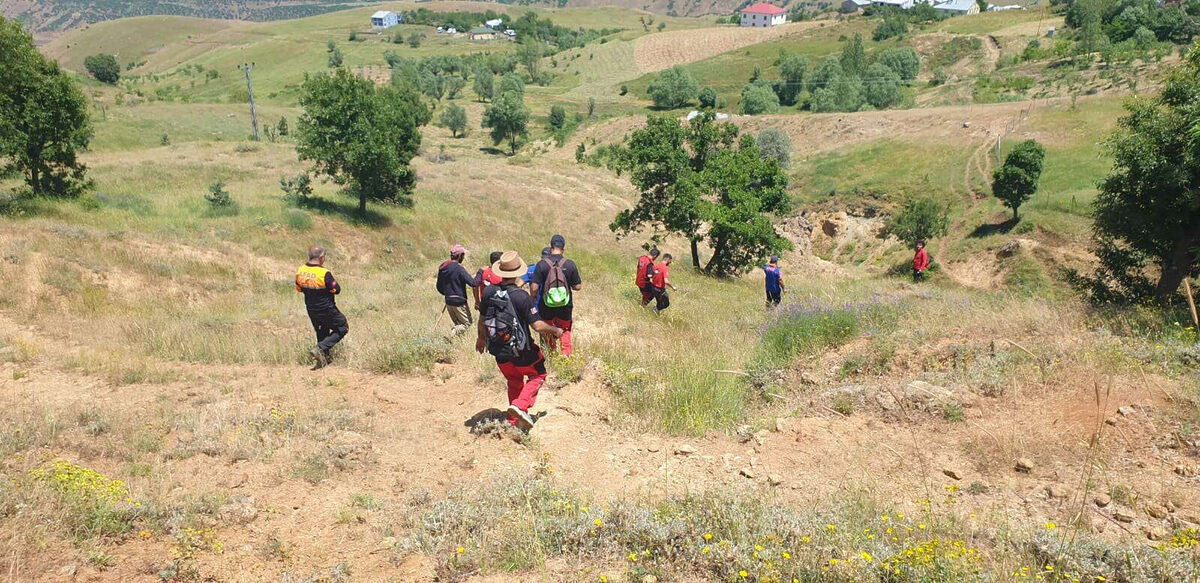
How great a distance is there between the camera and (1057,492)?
4902mm

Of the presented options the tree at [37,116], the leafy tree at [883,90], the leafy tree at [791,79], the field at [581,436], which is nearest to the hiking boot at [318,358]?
the field at [581,436]

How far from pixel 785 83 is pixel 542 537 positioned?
299ft

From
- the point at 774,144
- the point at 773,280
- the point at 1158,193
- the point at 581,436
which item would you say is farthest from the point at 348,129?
the point at 774,144

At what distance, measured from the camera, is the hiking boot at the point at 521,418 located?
20.2 feet

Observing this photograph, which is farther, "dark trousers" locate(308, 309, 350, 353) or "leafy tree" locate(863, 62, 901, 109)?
"leafy tree" locate(863, 62, 901, 109)

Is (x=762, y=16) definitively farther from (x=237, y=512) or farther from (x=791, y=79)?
(x=237, y=512)

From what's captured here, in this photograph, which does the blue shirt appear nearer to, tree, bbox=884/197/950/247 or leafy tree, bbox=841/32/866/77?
tree, bbox=884/197/950/247

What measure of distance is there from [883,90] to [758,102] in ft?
43.7

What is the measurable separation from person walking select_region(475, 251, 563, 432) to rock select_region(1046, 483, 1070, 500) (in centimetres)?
444

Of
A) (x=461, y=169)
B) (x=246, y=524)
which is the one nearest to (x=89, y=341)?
(x=246, y=524)

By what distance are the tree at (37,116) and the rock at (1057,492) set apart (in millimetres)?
23588

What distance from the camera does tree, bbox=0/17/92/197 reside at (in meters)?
17.1

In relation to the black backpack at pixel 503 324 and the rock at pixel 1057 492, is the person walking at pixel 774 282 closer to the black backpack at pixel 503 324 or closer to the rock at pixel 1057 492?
the rock at pixel 1057 492

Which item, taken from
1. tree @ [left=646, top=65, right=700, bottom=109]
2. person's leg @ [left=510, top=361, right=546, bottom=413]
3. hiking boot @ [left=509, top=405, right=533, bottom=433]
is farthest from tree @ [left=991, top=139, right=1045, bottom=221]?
tree @ [left=646, top=65, right=700, bottom=109]
